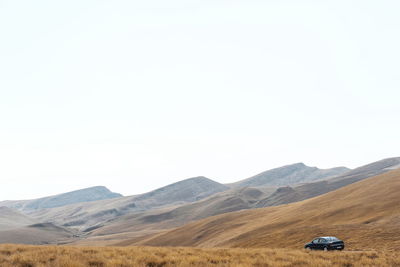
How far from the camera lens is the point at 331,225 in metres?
50.5

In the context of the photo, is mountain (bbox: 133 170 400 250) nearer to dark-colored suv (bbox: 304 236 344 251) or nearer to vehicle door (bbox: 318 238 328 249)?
dark-colored suv (bbox: 304 236 344 251)

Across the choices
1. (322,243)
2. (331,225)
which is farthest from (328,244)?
(331,225)

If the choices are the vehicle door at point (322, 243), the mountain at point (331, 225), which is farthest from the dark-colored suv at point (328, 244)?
the mountain at point (331, 225)

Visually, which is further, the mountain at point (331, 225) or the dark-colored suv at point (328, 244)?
the mountain at point (331, 225)

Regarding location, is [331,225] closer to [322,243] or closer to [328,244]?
[322,243]

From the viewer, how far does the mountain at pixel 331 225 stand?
40000 millimetres

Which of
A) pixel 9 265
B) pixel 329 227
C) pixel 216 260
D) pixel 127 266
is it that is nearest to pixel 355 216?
pixel 329 227

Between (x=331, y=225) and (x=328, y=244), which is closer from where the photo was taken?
(x=328, y=244)

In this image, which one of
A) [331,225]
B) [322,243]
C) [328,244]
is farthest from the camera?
[331,225]

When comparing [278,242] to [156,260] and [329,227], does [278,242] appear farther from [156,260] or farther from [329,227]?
[156,260]

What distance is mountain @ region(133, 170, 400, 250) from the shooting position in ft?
131

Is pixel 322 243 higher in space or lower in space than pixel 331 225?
higher

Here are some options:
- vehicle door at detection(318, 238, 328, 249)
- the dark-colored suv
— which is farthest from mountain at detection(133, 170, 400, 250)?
vehicle door at detection(318, 238, 328, 249)

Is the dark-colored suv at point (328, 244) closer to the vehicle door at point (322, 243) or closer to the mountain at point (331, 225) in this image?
the vehicle door at point (322, 243)
